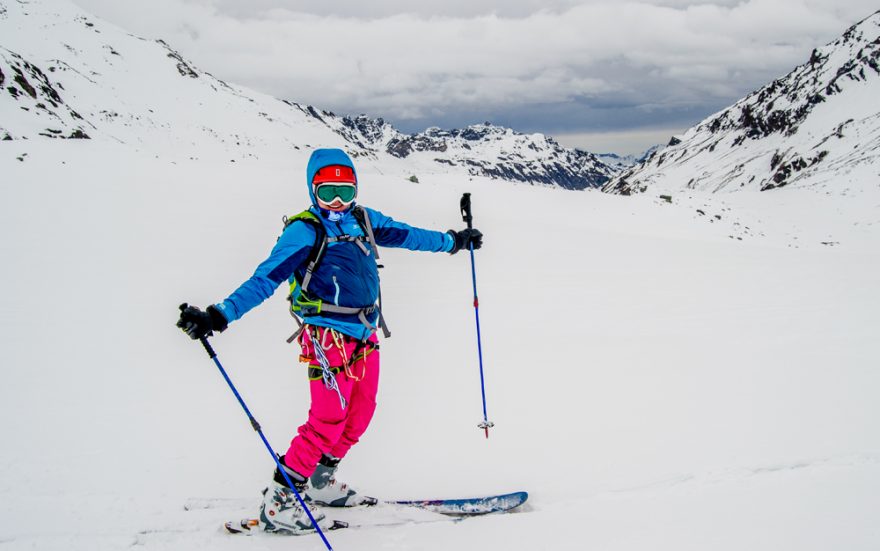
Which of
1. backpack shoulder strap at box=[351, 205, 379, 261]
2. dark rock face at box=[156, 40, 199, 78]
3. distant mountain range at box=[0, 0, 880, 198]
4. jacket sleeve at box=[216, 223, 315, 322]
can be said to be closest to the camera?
jacket sleeve at box=[216, 223, 315, 322]

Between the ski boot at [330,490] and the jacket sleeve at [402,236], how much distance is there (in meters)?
2.11

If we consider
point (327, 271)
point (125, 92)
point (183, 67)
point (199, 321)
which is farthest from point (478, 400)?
point (183, 67)

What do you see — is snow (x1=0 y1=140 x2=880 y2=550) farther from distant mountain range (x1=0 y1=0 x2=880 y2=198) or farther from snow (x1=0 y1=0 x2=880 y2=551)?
distant mountain range (x1=0 y1=0 x2=880 y2=198)

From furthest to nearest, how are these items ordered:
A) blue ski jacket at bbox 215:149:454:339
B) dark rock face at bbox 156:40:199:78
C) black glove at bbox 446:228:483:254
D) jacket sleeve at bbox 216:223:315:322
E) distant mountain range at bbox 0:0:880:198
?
dark rock face at bbox 156:40:199:78, distant mountain range at bbox 0:0:880:198, black glove at bbox 446:228:483:254, blue ski jacket at bbox 215:149:454:339, jacket sleeve at bbox 216:223:315:322

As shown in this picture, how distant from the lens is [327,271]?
14.4ft

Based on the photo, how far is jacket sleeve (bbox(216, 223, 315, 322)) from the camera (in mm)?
3992

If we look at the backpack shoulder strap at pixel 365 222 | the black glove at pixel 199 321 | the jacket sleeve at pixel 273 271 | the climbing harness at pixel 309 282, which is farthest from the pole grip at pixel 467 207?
the black glove at pixel 199 321

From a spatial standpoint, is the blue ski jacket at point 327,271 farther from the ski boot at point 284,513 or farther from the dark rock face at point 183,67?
the dark rock face at point 183,67

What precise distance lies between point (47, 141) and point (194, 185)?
6.45m

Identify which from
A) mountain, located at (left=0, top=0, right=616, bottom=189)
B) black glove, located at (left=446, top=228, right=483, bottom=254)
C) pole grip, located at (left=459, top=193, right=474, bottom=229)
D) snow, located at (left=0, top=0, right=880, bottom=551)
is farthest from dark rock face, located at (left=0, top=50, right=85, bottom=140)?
black glove, located at (left=446, top=228, right=483, bottom=254)

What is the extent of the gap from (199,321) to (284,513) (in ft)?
6.01

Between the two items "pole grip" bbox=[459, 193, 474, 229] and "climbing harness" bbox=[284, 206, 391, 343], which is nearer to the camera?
"climbing harness" bbox=[284, 206, 391, 343]

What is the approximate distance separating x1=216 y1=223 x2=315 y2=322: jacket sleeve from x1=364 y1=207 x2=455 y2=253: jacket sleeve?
80 centimetres

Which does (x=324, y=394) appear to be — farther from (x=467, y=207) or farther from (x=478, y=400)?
(x=478, y=400)
